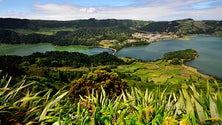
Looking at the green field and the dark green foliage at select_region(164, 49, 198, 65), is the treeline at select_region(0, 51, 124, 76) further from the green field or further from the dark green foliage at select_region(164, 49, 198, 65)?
the dark green foliage at select_region(164, 49, 198, 65)

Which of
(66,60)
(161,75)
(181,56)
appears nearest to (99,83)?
(161,75)

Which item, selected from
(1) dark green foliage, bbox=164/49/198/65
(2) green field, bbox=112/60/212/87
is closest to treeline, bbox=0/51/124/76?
(2) green field, bbox=112/60/212/87

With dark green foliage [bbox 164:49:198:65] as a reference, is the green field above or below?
above

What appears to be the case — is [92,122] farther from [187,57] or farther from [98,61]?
[187,57]

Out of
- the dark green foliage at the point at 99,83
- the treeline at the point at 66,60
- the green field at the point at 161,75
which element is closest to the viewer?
the dark green foliage at the point at 99,83

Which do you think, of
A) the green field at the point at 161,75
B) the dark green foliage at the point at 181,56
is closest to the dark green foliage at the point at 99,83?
the green field at the point at 161,75

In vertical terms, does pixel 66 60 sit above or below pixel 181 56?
above

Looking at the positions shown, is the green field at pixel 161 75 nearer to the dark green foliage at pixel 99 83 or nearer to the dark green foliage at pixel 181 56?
the dark green foliage at pixel 181 56

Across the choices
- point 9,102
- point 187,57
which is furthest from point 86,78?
point 187,57

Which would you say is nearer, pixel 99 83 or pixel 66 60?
pixel 99 83

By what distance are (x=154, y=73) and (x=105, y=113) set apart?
90.6 m

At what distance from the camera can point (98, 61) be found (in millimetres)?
119188

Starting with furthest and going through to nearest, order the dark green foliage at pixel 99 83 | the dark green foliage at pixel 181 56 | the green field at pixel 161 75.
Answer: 1. the dark green foliage at pixel 181 56
2. the green field at pixel 161 75
3. the dark green foliage at pixel 99 83

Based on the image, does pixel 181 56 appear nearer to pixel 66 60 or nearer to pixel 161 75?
pixel 161 75
